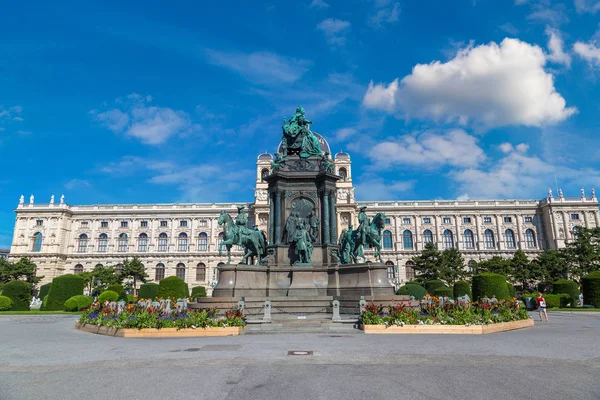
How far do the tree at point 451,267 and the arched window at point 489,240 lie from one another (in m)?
24.1

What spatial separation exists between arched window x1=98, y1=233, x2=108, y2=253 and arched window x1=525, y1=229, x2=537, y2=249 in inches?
3515

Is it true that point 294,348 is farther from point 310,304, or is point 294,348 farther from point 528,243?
point 528,243

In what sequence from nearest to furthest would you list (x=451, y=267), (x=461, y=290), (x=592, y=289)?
(x=592, y=289) < (x=461, y=290) < (x=451, y=267)

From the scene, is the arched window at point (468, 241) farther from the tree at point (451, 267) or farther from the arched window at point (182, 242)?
the arched window at point (182, 242)

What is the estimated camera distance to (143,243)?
8912cm

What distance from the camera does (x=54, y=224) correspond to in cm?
8662

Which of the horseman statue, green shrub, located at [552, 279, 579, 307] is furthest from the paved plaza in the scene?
green shrub, located at [552, 279, 579, 307]

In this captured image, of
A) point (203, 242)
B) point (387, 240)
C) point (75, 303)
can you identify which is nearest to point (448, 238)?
point (387, 240)

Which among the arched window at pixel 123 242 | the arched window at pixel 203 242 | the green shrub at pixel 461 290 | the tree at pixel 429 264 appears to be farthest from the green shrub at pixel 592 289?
the arched window at pixel 123 242

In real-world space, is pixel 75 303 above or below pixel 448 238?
below

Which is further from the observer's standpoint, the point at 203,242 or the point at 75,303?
the point at 203,242

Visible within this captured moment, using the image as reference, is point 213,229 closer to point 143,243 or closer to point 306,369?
point 143,243

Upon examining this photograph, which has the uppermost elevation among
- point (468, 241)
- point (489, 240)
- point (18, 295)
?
point (489, 240)

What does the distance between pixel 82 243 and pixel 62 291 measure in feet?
186
